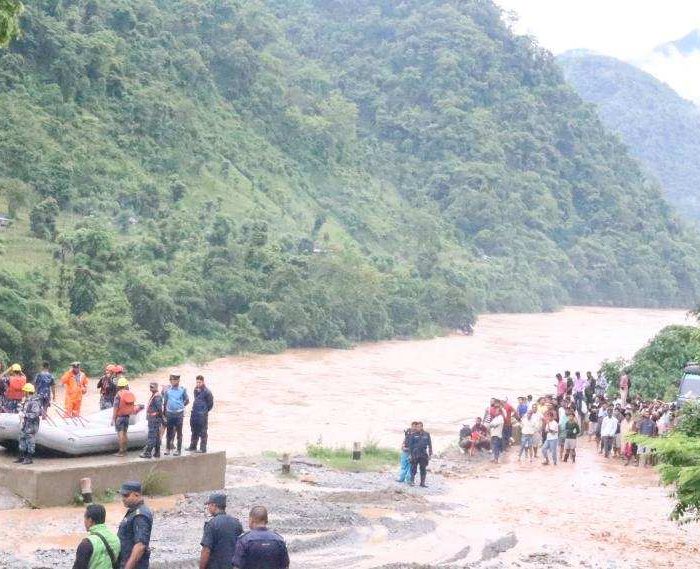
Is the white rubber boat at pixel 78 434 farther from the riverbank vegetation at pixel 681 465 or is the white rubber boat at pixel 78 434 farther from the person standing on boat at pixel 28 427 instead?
the riverbank vegetation at pixel 681 465

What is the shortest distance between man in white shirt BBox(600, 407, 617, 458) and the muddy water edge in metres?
0.38

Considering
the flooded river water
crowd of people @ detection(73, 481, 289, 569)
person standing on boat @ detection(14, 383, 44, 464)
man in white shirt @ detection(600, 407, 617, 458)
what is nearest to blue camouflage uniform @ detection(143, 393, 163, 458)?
person standing on boat @ detection(14, 383, 44, 464)

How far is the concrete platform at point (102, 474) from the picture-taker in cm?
1271

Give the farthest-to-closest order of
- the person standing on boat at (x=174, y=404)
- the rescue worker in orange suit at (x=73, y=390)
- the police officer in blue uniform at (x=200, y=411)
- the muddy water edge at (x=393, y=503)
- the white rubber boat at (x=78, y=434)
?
the rescue worker in orange suit at (x=73, y=390) < the police officer in blue uniform at (x=200, y=411) < the person standing on boat at (x=174, y=404) < the white rubber boat at (x=78, y=434) < the muddy water edge at (x=393, y=503)

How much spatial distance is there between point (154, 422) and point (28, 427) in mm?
1616

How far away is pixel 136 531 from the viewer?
721 centimetres

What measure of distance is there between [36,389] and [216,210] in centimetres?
4212

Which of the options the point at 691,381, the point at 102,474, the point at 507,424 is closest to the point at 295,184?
the point at 507,424

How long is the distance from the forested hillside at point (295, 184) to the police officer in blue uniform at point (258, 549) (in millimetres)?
22665

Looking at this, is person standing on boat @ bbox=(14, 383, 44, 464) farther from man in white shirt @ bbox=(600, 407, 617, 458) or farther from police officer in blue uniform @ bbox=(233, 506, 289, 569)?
man in white shirt @ bbox=(600, 407, 617, 458)

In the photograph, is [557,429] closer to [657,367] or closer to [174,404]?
[657,367]

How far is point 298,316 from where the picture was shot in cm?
4706

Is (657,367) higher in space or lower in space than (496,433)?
higher

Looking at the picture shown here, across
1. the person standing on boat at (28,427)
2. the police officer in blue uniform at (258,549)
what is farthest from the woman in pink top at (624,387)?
the police officer in blue uniform at (258,549)
